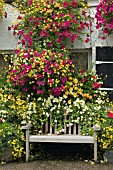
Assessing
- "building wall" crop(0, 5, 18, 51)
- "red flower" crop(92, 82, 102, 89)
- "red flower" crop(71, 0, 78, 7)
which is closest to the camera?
"red flower" crop(92, 82, 102, 89)

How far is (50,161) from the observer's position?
5.86m

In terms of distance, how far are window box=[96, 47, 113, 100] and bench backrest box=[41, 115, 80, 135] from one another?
0.97 m

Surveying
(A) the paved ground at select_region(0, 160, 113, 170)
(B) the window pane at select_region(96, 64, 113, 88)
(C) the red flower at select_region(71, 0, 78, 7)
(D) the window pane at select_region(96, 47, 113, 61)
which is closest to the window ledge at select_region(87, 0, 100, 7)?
(C) the red flower at select_region(71, 0, 78, 7)

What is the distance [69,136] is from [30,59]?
5.08ft

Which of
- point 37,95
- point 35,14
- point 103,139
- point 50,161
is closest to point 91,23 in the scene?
point 35,14

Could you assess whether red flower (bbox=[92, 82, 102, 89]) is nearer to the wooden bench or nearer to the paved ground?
the wooden bench

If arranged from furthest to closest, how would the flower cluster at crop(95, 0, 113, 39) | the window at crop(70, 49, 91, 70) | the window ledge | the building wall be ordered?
the building wall, the window at crop(70, 49, 91, 70), the window ledge, the flower cluster at crop(95, 0, 113, 39)

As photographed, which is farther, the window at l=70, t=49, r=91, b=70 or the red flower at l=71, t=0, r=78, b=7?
the window at l=70, t=49, r=91, b=70

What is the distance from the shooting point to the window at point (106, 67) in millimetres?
6500

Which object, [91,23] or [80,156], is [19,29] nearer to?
[91,23]

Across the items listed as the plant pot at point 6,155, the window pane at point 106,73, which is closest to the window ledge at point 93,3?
the window pane at point 106,73

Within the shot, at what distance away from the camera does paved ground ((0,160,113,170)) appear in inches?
215

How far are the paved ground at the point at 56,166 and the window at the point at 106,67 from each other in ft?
4.88

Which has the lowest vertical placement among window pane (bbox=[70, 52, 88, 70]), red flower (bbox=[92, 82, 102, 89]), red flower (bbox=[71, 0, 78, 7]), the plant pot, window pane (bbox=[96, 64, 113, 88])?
the plant pot
